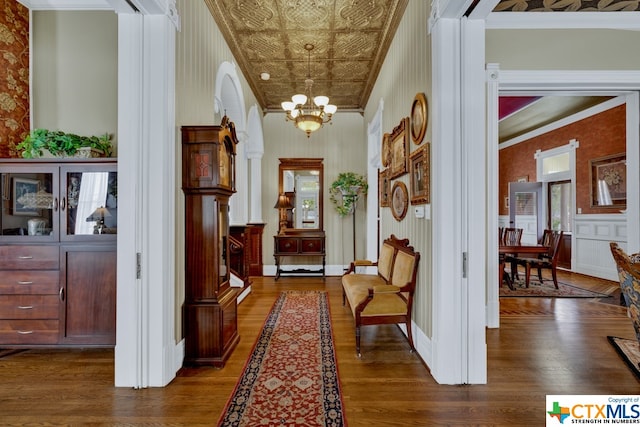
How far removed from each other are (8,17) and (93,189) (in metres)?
2.20

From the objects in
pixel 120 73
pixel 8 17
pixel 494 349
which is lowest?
pixel 494 349

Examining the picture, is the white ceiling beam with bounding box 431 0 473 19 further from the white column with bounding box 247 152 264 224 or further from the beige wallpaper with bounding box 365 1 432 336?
the white column with bounding box 247 152 264 224

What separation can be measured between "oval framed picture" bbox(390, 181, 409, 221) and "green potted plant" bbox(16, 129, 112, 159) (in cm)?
321

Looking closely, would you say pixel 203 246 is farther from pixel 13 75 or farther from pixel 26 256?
pixel 13 75

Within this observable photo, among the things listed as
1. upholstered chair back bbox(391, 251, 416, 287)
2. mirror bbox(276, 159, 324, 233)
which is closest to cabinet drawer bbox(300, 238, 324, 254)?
mirror bbox(276, 159, 324, 233)

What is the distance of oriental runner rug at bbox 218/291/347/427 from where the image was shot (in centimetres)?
197

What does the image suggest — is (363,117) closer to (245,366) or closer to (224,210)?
(224,210)

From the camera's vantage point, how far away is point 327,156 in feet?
23.3

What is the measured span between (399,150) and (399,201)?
24.1 inches

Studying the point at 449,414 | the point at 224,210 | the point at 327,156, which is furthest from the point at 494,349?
the point at 327,156

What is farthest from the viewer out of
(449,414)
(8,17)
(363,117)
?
(363,117)

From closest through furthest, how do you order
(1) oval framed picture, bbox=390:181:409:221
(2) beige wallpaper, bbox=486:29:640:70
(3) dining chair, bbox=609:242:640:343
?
(3) dining chair, bbox=609:242:640:343
(1) oval framed picture, bbox=390:181:409:221
(2) beige wallpaper, bbox=486:29:640:70

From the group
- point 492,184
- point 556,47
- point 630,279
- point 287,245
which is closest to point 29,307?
point 287,245

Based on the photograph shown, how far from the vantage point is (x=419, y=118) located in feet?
9.45
